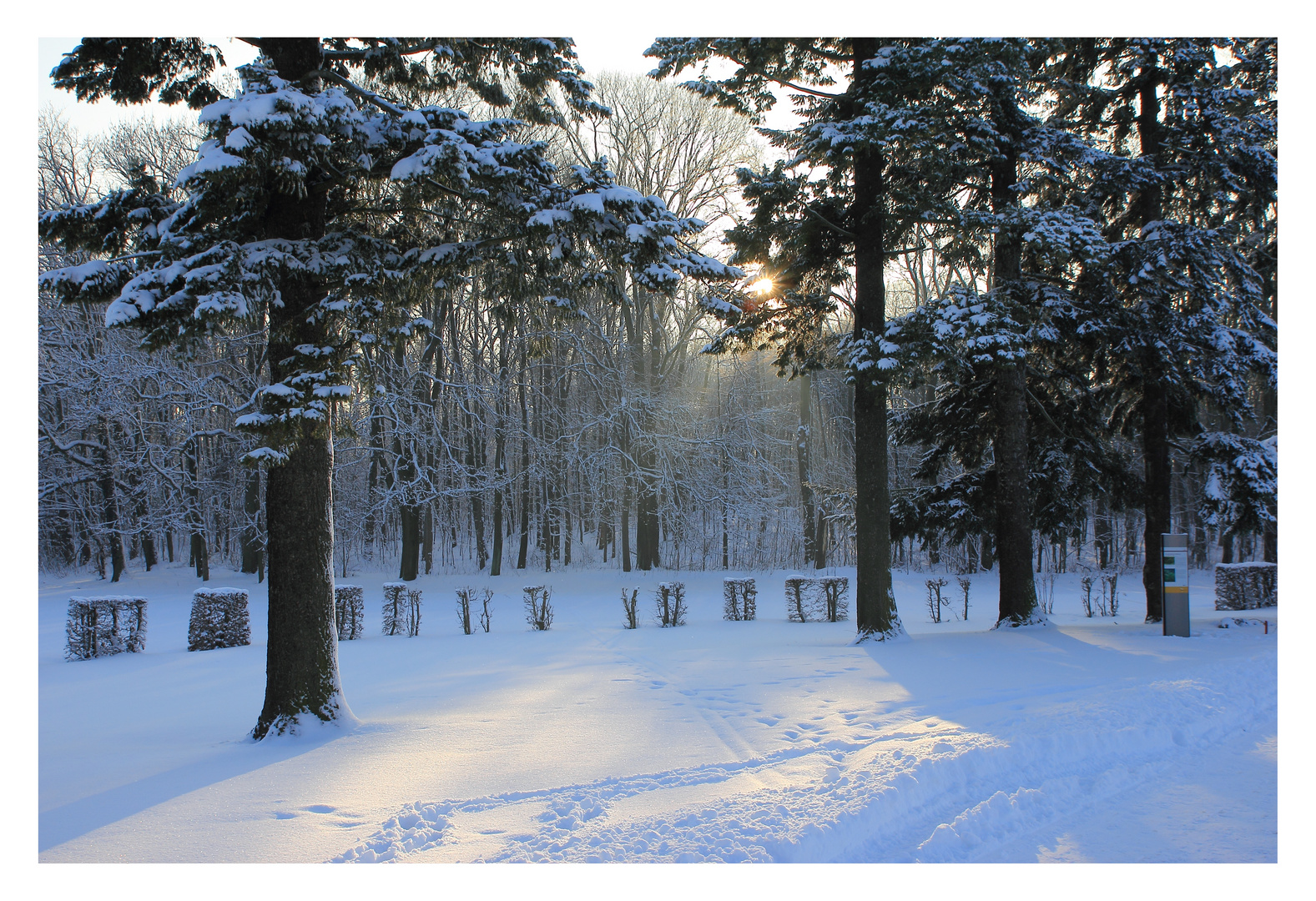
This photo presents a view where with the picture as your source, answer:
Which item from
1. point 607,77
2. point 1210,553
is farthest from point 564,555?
point 1210,553

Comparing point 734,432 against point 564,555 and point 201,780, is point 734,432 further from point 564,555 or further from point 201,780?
point 201,780

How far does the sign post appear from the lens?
9.64m

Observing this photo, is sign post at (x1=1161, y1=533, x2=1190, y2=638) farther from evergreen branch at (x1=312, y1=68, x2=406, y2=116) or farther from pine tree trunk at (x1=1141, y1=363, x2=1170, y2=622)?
evergreen branch at (x1=312, y1=68, x2=406, y2=116)

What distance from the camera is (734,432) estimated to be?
22391 millimetres

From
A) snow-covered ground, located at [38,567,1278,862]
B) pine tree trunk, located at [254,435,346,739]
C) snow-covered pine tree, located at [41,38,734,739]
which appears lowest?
snow-covered ground, located at [38,567,1278,862]

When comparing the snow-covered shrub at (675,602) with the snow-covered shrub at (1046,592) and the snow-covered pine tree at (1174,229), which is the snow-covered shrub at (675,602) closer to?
the snow-covered pine tree at (1174,229)

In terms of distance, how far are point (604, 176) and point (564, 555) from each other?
72.2 feet

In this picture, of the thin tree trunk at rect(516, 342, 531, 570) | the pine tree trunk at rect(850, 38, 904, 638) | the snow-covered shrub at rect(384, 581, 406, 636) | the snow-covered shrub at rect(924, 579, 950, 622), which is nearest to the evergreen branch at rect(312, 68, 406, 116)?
the pine tree trunk at rect(850, 38, 904, 638)

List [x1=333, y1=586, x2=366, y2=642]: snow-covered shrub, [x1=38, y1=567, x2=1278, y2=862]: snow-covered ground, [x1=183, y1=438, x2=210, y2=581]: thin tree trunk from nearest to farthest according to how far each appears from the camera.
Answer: [x1=38, y1=567, x2=1278, y2=862]: snow-covered ground
[x1=333, y1=586, x2=366, y2=642]: snow-covered shrub
[x1=183, y1=438, x2=210, y2=581]: thin tree trunk

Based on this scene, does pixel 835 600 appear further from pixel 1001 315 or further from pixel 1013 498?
pixel 1001 315

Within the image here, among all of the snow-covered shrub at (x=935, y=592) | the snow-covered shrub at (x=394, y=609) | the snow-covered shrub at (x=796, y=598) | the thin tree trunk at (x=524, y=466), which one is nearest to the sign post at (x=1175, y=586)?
the snow-covered shrub at (x=935, y=592)

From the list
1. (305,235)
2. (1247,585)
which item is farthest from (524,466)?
(1247,585)

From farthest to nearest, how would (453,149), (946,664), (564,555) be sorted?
(564,555) → (946,664) → (453,149)

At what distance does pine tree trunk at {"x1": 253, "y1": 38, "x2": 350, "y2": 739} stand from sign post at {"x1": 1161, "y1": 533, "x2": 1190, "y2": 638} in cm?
1040
